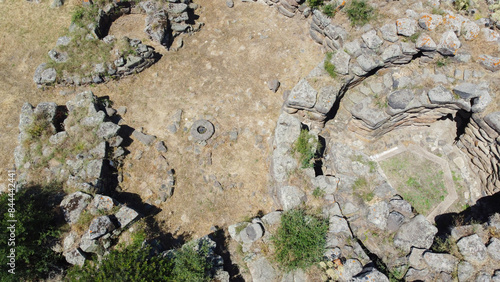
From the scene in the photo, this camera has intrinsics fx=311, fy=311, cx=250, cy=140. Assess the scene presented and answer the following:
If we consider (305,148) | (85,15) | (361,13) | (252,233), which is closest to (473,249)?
(305,148)

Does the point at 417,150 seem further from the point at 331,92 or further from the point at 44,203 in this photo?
the point at 44,203

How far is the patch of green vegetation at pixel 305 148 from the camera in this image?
899cm

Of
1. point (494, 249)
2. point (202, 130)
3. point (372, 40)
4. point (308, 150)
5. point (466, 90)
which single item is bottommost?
point (494, 249)

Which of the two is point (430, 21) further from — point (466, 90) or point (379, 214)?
point (379, 214)

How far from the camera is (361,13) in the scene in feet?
34.0

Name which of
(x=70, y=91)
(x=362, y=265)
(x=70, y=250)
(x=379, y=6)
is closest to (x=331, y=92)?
(x=379, y=6)

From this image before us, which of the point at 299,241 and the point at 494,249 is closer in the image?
the point at 494,249

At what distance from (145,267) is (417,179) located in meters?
8.56

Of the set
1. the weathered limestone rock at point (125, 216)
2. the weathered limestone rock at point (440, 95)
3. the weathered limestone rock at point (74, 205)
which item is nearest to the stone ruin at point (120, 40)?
the weathered limestone rock at point (74, 205)

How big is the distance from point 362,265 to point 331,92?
5056 millimetres

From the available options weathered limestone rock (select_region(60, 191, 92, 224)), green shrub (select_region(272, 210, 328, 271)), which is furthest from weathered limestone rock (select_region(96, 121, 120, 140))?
green shrub (select_region(272, 210, 328, 271))

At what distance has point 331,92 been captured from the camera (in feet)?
32.0

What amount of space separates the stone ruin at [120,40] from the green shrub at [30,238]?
4824 millimetres

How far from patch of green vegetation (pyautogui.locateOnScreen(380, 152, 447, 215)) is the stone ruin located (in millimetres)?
9265
